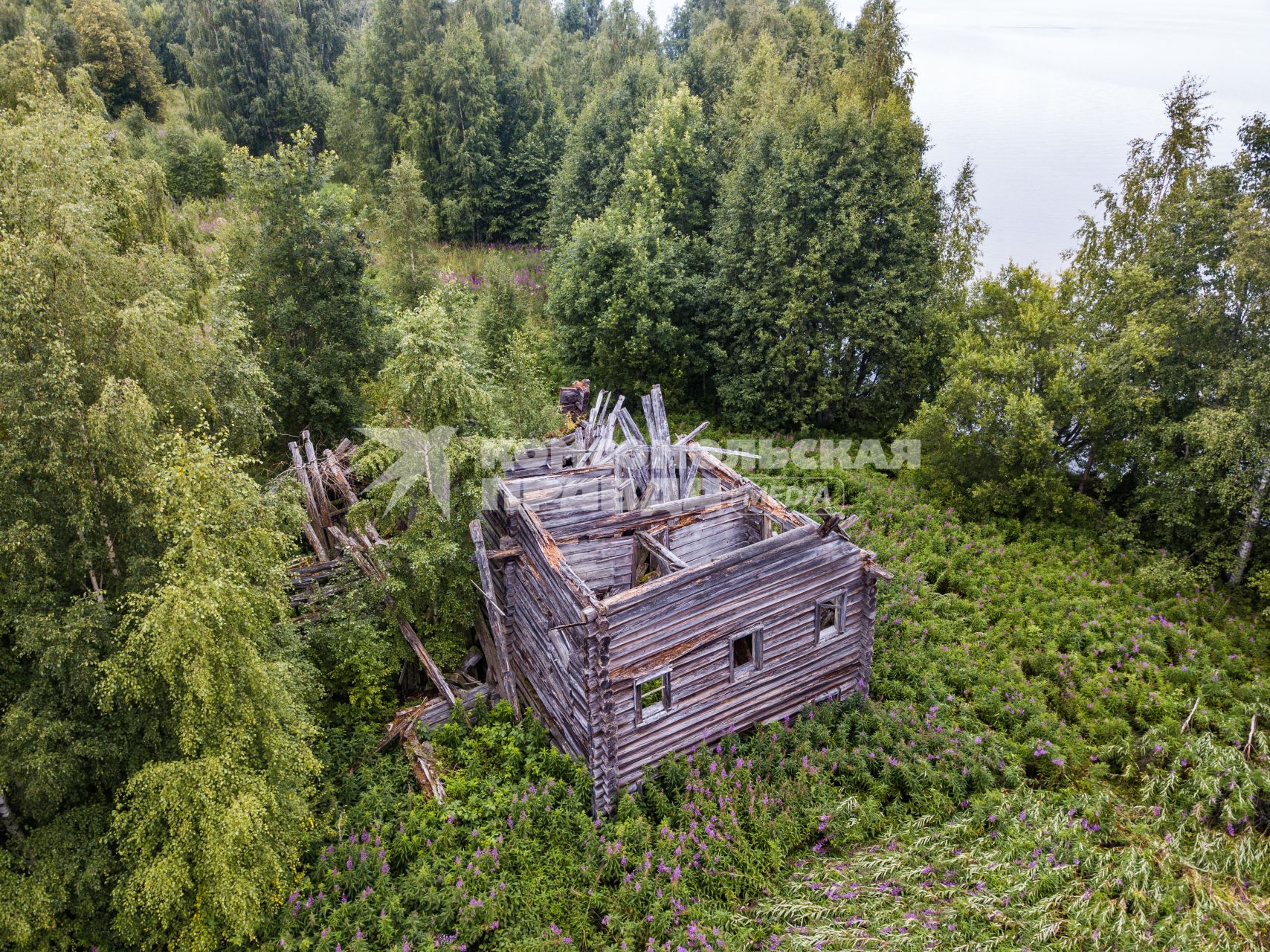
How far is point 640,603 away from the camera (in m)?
9.76

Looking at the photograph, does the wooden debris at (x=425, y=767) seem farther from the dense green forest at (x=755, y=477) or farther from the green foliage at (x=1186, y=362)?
the green foliage at (x=1186, y=362)

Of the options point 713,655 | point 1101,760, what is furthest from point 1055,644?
point 713,655

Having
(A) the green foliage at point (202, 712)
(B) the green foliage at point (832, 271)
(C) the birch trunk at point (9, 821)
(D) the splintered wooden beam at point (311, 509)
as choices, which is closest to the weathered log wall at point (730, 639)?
(A) the green foliage at point (202, 712)

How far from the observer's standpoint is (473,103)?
34.1 metres

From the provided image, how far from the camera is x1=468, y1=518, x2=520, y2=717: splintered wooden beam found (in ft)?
39.2

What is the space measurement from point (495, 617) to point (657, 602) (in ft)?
11.4

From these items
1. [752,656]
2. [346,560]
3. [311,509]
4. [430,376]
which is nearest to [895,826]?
[752,656]

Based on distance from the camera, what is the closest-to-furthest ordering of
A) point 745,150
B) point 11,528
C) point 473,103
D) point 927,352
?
point 11,528 → point 927,352 → point 745,150 → point 473,103

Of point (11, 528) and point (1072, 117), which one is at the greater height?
point (1072, 117)

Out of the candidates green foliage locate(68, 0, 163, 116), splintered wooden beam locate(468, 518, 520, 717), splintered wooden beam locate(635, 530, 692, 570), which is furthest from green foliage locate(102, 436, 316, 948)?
green foliage locate(68, 0, 163, 116)

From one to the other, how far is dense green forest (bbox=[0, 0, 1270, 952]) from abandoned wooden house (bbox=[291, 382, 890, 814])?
573mm

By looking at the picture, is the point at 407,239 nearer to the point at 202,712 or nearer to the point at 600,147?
the point at 600,147

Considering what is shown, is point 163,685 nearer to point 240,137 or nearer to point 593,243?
point 593,243

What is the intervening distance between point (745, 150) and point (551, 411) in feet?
35.4
